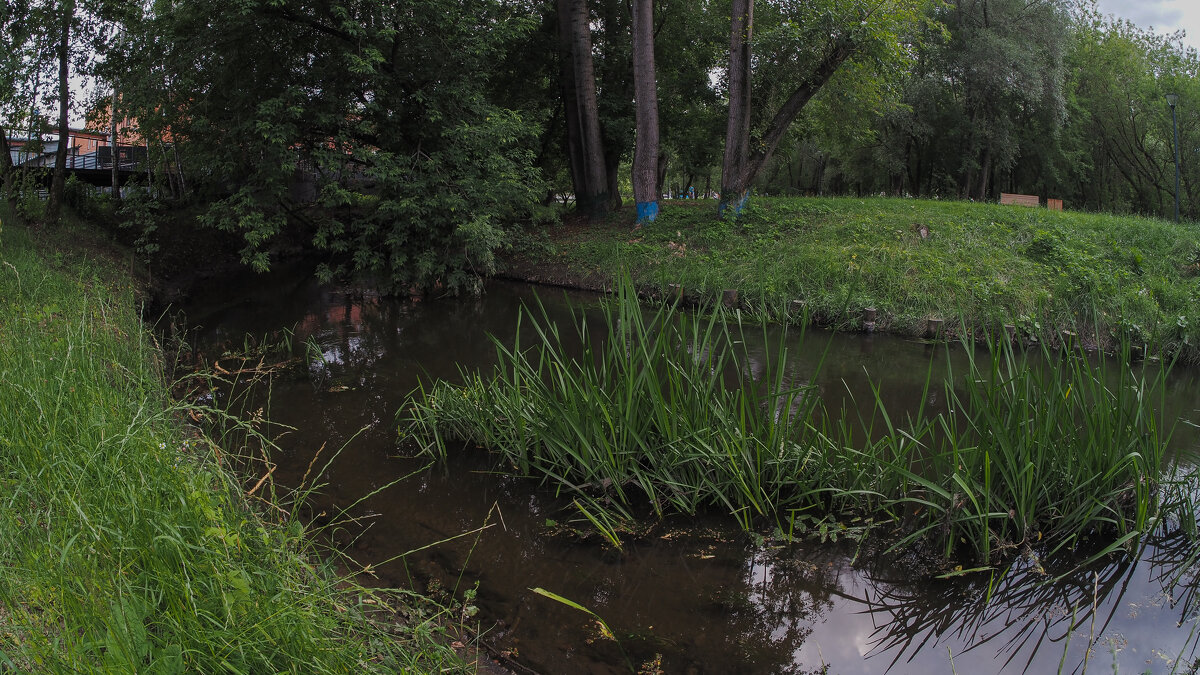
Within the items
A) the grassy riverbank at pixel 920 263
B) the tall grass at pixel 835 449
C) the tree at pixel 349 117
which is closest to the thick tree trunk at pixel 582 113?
the grassy riverbank at pixel 920 263

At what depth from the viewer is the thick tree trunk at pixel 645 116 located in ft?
51.7

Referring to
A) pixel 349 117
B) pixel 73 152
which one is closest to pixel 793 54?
pixel 349 117

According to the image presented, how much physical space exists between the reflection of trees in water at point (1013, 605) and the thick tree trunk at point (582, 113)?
1542 cm

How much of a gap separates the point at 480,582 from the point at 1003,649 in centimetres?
247

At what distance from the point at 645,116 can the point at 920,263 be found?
24.2 feet

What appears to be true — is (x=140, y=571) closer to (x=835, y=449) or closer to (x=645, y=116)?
(x=835, y=449)

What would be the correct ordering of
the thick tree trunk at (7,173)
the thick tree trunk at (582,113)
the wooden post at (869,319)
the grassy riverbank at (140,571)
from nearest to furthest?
the grassy riverbank at (140,571)
the wooden post at (869,319)
the thick tree trunk at (7,173)
the thick tree trunk at (582,113)

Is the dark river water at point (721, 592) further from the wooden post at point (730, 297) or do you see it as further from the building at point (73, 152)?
the building at point (73, 152)

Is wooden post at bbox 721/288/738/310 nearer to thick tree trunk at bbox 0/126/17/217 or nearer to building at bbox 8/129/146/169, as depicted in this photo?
building at bbox 8/129/146/169

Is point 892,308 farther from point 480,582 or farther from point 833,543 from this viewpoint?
point 480,582

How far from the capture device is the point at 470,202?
40.7 feet

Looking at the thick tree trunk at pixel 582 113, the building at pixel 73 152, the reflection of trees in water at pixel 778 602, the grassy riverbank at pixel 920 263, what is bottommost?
the reflection of trees in water at pixel 778 602

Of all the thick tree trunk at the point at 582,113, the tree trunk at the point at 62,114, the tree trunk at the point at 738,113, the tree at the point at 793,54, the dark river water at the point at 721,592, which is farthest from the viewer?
the thick tree trunk at the point at 582,113

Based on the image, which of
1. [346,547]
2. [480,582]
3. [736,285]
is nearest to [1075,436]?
[480,582]
